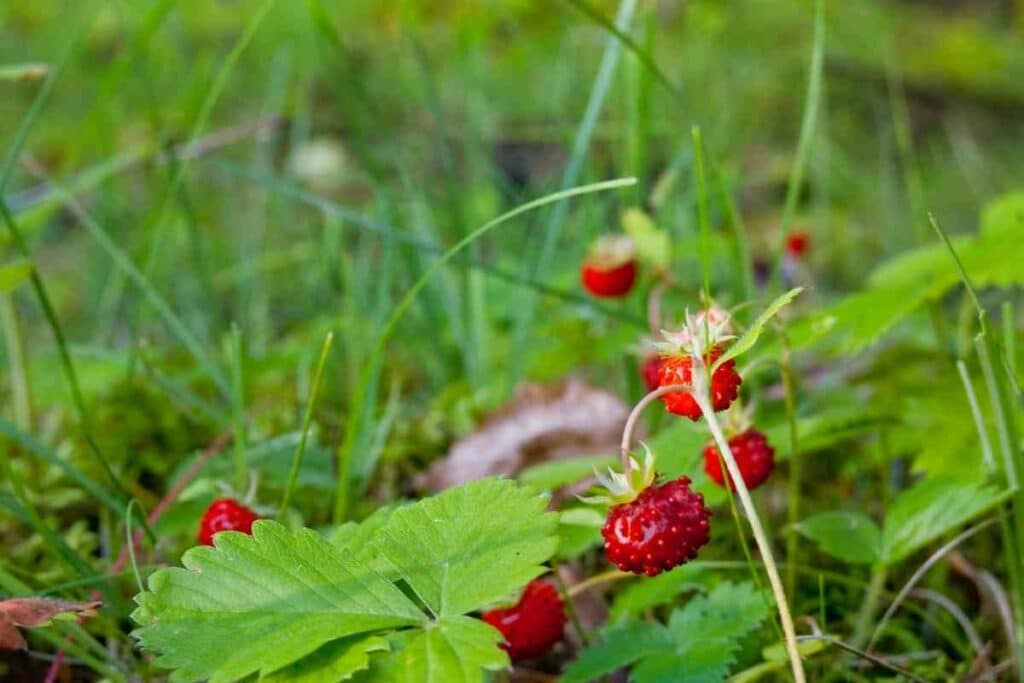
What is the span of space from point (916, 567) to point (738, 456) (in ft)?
1.12

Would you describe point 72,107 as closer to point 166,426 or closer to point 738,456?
point 166,426

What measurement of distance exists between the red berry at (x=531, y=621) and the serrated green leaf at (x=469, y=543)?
0.14 m

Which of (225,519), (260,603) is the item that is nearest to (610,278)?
(225,519)

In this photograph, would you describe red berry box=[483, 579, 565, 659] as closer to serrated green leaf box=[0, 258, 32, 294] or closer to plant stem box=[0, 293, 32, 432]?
serrated green leaf box=[0, 258, 32, 294]

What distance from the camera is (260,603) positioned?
24.8 inches

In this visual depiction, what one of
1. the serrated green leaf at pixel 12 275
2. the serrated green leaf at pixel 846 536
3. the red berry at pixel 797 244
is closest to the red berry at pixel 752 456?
the serrated green leaf at pixel 846 536

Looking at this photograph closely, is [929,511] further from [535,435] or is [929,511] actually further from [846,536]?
[535,435]

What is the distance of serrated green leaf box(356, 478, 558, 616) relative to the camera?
612 millimetres

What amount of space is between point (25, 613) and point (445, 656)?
0.27 meters

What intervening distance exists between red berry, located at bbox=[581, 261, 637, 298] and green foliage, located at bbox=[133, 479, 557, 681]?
1.74ft

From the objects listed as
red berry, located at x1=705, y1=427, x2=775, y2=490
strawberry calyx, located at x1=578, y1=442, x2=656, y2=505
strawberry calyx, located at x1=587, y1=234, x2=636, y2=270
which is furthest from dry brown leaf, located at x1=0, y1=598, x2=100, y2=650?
strawberry calyx, located at x1=587, y1=234, x2=636, y2=270

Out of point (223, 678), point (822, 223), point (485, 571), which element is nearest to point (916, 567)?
point (485, 571)

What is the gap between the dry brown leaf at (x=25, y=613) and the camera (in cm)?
63

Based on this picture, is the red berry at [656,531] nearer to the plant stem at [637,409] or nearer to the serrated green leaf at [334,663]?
the plant stem at [637,409]
